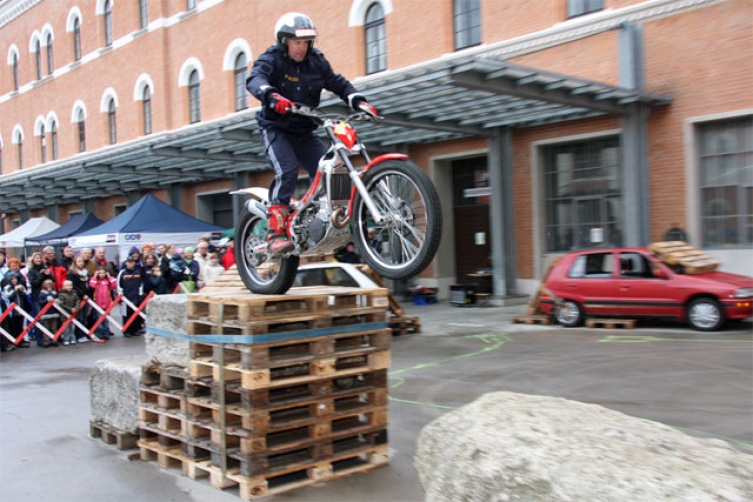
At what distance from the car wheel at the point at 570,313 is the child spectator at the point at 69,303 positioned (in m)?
9.88

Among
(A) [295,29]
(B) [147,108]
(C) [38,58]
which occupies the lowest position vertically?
(A) [295,29]

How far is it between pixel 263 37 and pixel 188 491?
68.0 ft

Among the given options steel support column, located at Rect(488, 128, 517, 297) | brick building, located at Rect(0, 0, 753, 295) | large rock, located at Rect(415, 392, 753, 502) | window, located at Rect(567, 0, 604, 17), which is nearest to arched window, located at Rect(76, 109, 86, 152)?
brick building, located at Rect(0, 0, 753, 295)

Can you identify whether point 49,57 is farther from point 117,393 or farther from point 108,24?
point 117,393

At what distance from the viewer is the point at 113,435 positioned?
694cm

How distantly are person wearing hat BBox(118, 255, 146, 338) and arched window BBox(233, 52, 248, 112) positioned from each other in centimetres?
1092

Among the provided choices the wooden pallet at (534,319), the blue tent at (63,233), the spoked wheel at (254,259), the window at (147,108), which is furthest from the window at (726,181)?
the window at (147,108)

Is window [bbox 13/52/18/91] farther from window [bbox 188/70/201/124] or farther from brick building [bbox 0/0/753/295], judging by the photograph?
window [bbox 188/70/201/124]

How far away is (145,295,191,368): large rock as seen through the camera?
6.04 m

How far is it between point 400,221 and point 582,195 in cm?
1312

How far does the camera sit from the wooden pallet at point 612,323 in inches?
520

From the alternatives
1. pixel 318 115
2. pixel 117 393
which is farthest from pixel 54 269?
pixel 318 115

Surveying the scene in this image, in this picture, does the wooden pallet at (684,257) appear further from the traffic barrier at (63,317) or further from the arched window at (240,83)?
the arched window at (240,83)

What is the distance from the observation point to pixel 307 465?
556cm
